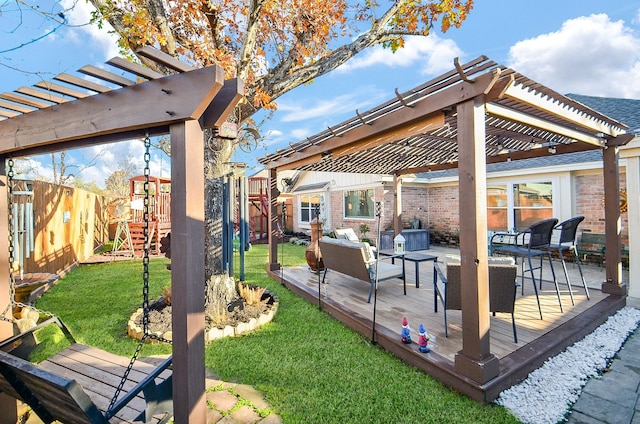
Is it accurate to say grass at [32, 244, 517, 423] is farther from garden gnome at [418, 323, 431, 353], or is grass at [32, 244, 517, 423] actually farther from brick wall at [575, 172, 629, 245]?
brick wall at [575, 172, 629, 245]

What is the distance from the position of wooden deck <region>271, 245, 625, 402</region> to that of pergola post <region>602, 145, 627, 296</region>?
28 centimetres

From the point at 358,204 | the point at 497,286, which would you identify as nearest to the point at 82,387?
the point at 497,286

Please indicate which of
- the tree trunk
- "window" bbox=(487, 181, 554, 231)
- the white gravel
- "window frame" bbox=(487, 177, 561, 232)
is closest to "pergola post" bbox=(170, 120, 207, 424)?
the white gravel

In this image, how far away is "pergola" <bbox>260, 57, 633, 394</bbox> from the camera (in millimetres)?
2865

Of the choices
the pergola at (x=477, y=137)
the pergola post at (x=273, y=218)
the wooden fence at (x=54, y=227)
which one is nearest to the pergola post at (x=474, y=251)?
the pergola at (x=477, y=137)

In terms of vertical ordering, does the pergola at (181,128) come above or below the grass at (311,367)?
above

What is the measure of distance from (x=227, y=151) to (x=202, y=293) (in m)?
3.66

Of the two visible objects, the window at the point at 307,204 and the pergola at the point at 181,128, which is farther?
the window at the point at 307,204

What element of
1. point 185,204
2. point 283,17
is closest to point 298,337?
point 185,204

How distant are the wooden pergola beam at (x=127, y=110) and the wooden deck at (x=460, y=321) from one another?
3.26m

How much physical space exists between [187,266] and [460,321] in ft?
12.9

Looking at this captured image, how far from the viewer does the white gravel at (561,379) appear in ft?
8.80

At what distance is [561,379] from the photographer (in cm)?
315

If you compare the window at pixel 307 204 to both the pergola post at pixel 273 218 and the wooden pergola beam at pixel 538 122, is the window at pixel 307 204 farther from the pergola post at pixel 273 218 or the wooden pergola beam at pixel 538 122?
the wooden pergola beam at pixel 538 122
